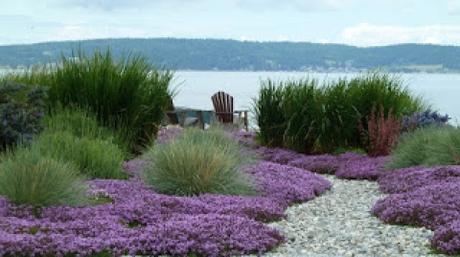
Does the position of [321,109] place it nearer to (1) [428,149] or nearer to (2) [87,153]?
(1) [428,149]

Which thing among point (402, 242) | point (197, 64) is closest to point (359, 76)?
point (402, 242)

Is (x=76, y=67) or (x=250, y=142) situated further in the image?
(x=250, y=142)

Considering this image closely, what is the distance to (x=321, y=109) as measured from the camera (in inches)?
720

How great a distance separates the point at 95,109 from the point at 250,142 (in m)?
4.90

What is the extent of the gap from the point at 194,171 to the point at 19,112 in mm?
4048

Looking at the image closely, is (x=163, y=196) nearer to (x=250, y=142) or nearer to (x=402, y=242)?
(x=402, y=242)

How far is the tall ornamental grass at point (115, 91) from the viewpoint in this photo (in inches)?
616

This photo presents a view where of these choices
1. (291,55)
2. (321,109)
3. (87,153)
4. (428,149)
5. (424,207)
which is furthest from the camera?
(291,55)

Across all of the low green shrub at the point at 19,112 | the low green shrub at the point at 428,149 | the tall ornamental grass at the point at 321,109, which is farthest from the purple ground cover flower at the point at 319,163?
the low green shrub at the point at 19,112

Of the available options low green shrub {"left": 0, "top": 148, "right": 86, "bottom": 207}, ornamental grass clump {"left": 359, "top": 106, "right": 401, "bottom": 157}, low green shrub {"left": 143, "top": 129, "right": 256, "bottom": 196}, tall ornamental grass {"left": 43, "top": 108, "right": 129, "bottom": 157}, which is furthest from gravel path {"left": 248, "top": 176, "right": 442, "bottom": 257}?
ornamental grass clump {"left": 359, "top": 106, "right": 401, "bottom": 157}

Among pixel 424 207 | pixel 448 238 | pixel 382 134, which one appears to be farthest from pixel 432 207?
pixel 382 134

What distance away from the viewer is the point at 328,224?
10117 mm

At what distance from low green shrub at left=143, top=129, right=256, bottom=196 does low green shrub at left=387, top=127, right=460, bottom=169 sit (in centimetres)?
421

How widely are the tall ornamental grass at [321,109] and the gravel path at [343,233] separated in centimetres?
587
